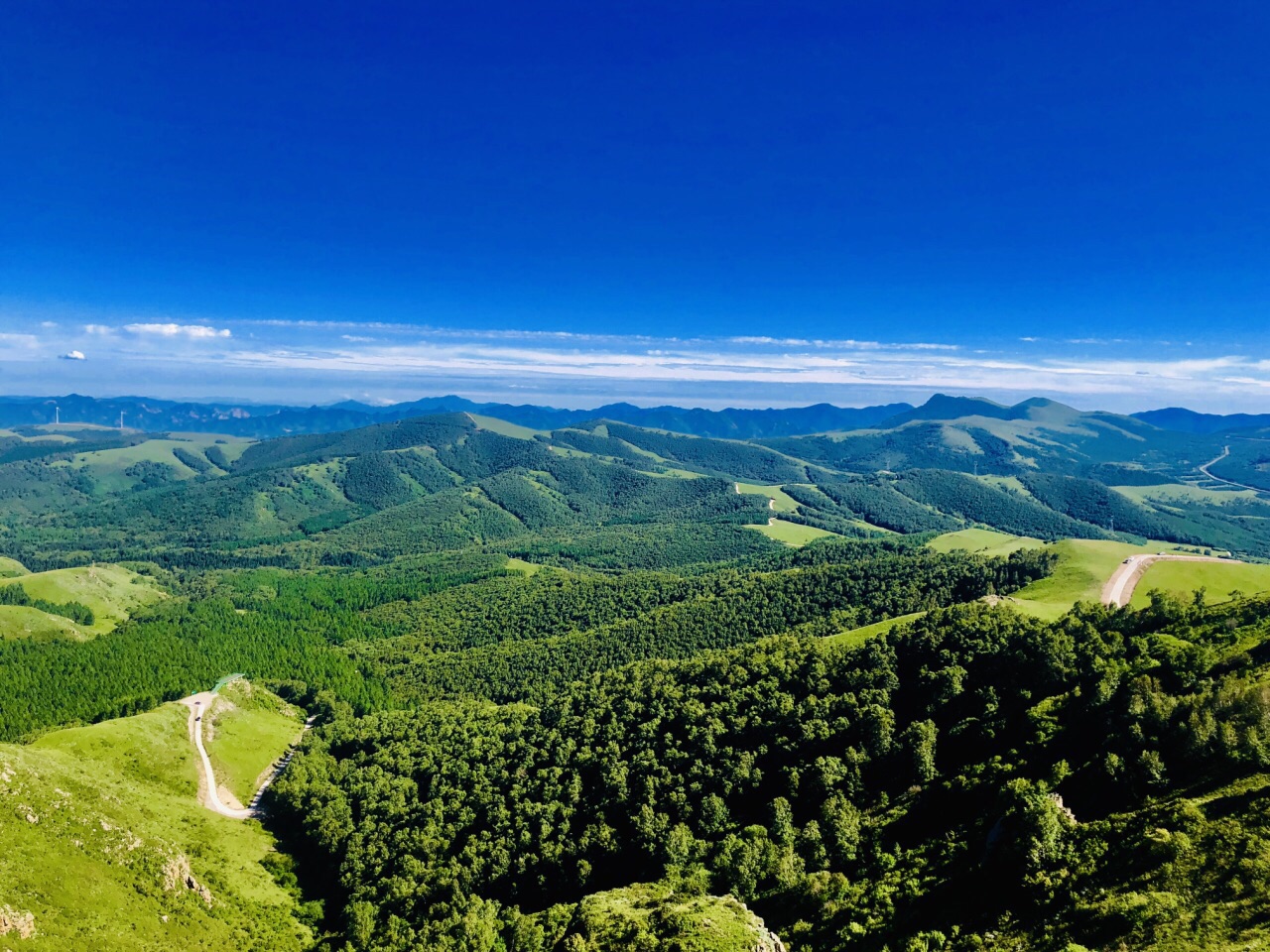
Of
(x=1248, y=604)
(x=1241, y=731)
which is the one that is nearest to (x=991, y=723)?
(x=1241, y=731)

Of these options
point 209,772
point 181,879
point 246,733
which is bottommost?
point 209,772

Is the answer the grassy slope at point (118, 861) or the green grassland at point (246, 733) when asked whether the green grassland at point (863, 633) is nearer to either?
the grassy slope at point (118, 861)

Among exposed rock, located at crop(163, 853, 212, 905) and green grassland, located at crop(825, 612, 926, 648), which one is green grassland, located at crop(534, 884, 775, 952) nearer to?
exposed rock, located at crop(163, 853, 212, 905)

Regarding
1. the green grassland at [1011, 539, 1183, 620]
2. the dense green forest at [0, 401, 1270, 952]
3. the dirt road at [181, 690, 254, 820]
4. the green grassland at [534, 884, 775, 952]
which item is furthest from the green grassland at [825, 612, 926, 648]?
the dirt road at [181, 690, 254, 820]

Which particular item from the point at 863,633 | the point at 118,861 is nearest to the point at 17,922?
the point at 118,861

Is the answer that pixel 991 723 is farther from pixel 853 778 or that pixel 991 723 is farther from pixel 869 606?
pixel 869 606

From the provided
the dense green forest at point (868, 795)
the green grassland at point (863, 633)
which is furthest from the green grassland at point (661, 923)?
the green grassland at point (863, 633)

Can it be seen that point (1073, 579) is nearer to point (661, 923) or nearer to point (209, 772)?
point (661, 923)
